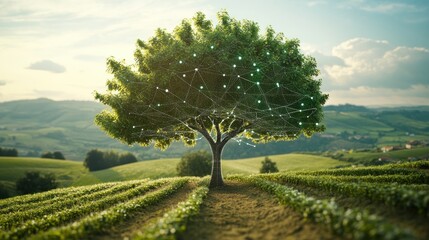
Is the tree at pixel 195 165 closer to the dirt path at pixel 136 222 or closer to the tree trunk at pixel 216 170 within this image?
the tree trunk at pixel 216 170

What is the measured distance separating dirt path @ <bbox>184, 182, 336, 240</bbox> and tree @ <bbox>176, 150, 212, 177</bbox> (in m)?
49.3

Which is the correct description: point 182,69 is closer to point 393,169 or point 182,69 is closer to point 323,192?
point 323,192

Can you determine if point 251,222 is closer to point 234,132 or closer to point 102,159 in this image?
point 234,132

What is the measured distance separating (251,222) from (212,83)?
1413 centimetres

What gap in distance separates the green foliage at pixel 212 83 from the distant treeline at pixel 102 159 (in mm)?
81873

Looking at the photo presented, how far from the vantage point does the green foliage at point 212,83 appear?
1040 inches

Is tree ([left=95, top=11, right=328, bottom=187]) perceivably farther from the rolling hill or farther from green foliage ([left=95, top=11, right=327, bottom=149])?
the rolling hill

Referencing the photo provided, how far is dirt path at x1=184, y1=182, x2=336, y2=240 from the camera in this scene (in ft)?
43.2

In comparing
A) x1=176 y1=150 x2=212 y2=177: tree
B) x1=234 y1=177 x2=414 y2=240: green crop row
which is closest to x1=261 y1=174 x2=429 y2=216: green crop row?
x1=234 y1=177 x2=414 y2=240: green crop row

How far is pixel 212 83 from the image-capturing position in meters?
27.5

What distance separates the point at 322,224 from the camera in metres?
12.8

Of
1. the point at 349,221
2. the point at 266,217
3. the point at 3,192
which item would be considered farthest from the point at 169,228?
the point at 3,192

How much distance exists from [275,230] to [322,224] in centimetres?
213

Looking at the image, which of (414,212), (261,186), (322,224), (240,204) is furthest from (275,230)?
(261,186)
